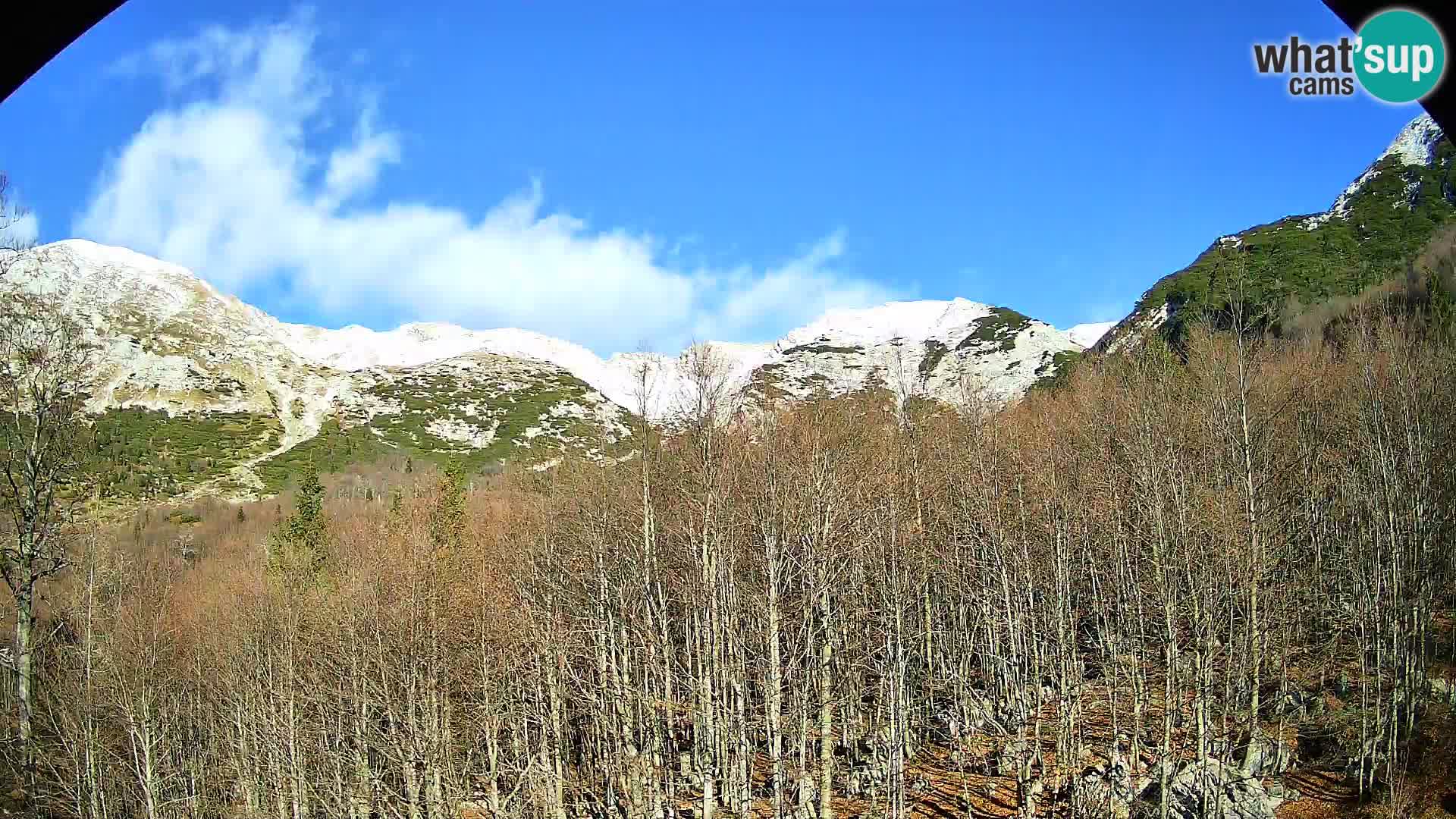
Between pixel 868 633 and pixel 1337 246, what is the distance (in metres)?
81.1

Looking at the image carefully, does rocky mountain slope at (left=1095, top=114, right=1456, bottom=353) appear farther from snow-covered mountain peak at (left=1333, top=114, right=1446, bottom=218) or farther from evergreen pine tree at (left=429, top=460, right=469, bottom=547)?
evergreen pine tree at (left=429, top=460, right=469, bottom=547)

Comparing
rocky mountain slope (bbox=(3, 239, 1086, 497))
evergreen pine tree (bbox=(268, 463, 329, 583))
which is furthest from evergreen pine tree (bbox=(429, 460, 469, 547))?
rocky mountain slope (bbox=(3, 239, 1086, 497))

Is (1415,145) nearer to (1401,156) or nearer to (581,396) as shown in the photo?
(1401,156)

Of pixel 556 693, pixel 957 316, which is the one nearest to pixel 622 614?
pixel 556 693

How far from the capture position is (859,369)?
15275 cm

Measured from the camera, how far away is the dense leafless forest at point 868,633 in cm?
2089

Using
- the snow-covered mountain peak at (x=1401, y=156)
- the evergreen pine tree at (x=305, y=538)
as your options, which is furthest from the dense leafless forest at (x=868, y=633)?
the snow-covered mountain peak at (x=1401, y=156)

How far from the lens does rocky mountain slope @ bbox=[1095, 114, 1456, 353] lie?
6925 cm

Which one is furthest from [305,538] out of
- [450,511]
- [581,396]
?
[581,396]

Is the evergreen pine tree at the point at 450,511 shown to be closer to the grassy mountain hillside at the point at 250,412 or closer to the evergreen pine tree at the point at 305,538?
the evergreen pine tree at the point at 305,538

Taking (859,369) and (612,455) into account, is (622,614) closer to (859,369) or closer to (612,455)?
(612,455)

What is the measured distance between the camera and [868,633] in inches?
1069

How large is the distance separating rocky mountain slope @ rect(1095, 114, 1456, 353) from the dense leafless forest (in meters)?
37.5

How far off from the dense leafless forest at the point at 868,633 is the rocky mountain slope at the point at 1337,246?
37.5 metres
